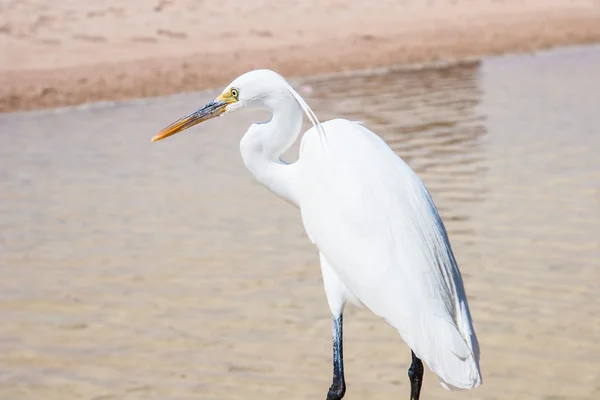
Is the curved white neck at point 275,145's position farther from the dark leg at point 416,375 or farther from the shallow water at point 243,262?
the shallow water at point 243,262

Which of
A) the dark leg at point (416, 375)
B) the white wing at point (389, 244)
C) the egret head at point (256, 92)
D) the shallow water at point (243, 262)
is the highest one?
the egret head at point (256, 92)

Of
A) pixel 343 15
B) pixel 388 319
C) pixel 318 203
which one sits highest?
pixel 318 203

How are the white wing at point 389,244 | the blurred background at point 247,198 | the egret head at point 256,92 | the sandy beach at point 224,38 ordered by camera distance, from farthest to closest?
the sandy beach at point 224,38 < the blurred background at point 247,198 < the egret head at point 256,92 < the white wing at point 389,244

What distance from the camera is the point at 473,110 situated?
1073 cm

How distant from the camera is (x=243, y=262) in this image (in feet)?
20.3

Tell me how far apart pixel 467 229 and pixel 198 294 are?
1.75m

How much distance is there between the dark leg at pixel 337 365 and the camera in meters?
3.94

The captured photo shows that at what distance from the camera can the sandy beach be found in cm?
1245

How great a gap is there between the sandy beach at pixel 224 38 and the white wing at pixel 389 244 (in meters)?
8.42

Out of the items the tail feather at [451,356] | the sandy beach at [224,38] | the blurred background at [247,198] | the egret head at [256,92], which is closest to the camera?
the tail feather at [451,356]

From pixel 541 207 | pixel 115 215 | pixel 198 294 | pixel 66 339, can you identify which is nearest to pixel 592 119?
pixel 541 207

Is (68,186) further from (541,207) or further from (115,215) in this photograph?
(541,207)

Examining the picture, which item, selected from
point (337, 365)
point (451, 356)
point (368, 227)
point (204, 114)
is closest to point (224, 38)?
point (204, 114)

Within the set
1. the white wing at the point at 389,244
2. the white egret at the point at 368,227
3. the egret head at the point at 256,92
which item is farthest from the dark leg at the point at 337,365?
the egret head at the point at 256,92
